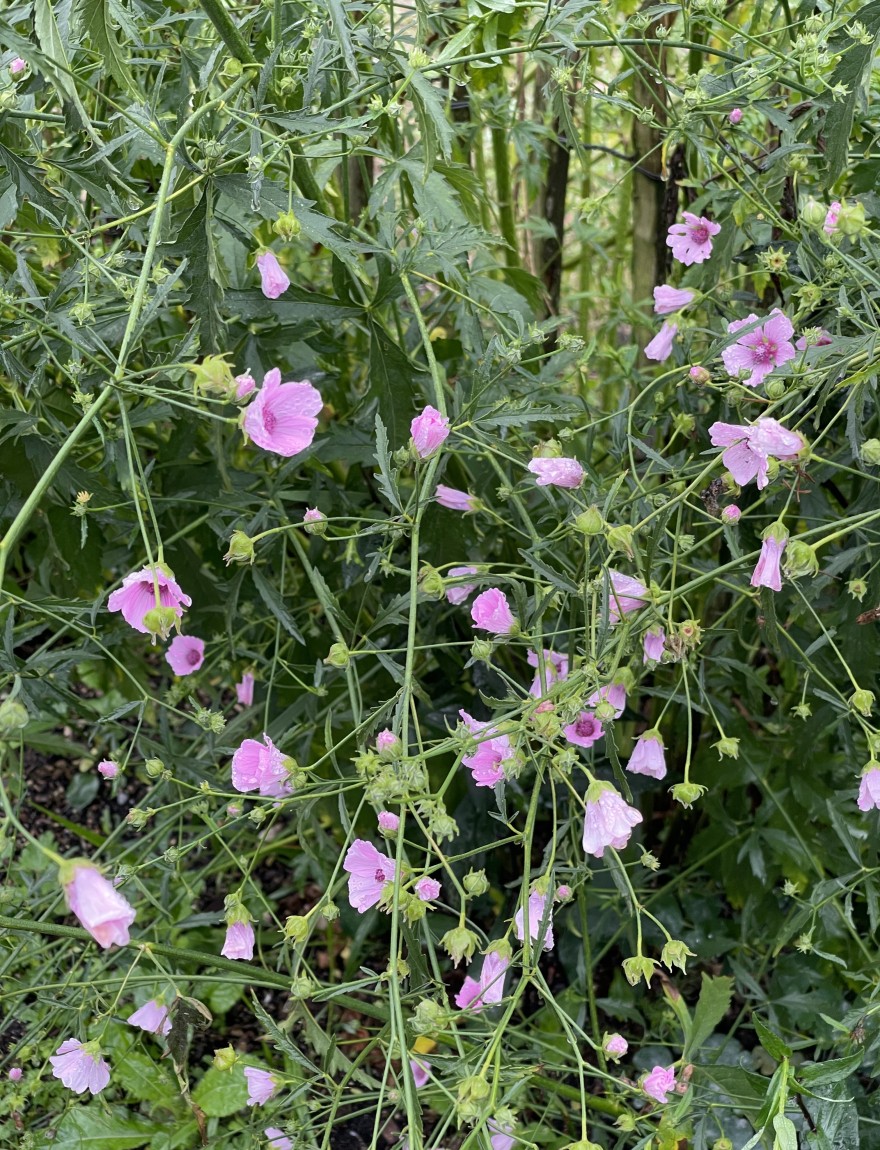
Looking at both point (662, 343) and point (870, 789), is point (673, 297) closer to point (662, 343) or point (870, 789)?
point (662, 343)

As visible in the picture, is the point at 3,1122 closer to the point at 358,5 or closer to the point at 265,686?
the point at 265,686

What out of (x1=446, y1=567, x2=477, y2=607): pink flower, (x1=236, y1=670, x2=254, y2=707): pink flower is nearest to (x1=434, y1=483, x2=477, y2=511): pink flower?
(x1=446, y1=567, x2=477, y2=607): pink flower

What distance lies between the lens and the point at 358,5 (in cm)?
95

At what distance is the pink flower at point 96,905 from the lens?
1.90 feet

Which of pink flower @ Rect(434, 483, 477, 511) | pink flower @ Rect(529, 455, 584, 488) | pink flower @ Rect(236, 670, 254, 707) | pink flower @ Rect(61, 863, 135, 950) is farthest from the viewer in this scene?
pink flower @ Rect(236, 670, 254, 707)

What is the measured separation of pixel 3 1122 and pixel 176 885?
0.33m

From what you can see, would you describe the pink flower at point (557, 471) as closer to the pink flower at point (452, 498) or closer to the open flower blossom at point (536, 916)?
the pink flower at point (452, 498)

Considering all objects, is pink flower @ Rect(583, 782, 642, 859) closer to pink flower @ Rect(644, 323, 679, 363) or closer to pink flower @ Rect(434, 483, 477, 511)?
pink flower @ Rect(434, 483, 477, 511)

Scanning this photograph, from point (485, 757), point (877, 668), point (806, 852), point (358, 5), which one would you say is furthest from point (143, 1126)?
point (358, 5)

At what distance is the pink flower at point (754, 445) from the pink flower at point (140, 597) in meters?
0.44

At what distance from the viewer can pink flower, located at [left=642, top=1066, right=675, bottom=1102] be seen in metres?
0.83

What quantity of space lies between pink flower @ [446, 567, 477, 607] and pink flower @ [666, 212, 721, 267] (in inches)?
17.8

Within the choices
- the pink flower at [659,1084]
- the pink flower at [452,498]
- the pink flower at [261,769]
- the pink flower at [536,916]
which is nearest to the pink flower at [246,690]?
the pink flower at [261,769]

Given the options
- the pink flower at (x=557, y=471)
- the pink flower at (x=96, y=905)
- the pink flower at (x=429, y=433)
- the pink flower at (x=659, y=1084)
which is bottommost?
the pink flower at (x=659, y=1084)
